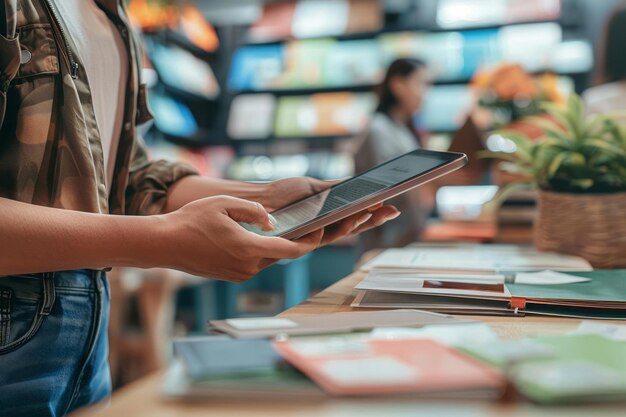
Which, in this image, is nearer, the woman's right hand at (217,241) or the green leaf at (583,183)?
the woman's right hand at (217,241)

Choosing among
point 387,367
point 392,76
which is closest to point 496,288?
point 387,367

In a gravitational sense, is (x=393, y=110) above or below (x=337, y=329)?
above

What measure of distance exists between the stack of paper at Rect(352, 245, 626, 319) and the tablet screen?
14 centimetres

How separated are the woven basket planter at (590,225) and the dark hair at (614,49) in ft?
3.61

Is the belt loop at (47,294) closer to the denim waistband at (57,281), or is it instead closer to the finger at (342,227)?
the denim waistband at (57,281)

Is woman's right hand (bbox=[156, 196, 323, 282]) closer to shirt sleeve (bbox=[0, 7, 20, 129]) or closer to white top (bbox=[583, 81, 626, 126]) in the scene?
shirt sleeve (bbox=[0, 7, 20, 129])

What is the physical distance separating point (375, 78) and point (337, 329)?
432 cm

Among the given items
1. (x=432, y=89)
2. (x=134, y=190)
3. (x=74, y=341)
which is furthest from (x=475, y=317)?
(x=432, y=89)

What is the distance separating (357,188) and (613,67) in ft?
5.65

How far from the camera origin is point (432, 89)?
4.60 m

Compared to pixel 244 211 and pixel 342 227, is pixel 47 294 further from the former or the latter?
pixel 342 227

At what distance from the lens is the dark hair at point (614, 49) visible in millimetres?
2234

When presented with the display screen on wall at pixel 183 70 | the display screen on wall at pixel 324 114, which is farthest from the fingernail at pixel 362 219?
the display screen on wall at pixel 324 114

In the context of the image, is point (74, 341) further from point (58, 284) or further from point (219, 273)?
point (219, 273)
